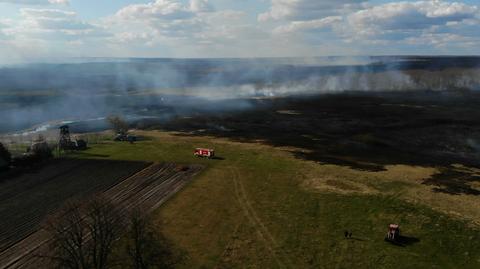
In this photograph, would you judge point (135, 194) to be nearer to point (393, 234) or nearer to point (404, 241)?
point (393, 234)

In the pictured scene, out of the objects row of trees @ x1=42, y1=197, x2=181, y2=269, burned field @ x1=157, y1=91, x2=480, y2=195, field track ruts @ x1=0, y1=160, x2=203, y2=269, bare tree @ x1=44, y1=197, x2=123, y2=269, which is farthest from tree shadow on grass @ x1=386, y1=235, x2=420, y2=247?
field track ruts @ x1=0, y1=160, x2=203, y2=269

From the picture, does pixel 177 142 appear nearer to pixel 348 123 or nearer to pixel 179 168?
pixel 179 168

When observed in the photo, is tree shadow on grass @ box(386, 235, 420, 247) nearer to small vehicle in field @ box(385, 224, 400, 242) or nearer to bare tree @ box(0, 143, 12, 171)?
small vehicle in field @ box(385, 224, 400, 242)

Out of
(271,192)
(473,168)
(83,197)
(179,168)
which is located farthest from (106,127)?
(473,168)

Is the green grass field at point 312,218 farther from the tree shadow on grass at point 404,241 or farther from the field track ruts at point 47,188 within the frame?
the field track ruts at point 47,188

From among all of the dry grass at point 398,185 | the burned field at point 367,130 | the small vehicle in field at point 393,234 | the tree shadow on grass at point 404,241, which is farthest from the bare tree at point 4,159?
the tree shadow on grass at point 404,241
